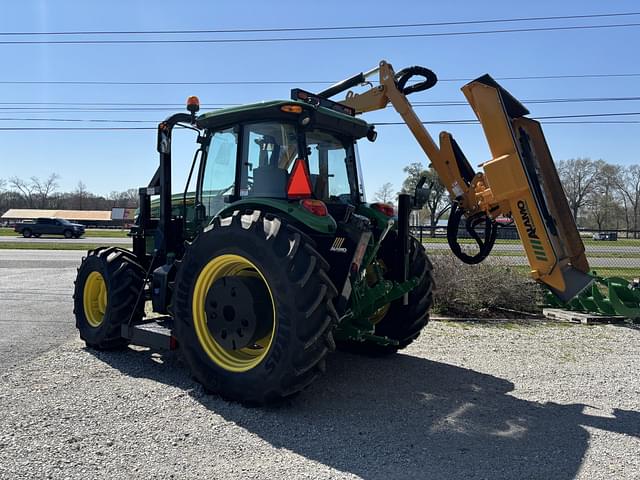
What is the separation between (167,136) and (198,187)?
96 cm

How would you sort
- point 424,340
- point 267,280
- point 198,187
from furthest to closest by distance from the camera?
point 424,340 < point 198,187 < point 267,280

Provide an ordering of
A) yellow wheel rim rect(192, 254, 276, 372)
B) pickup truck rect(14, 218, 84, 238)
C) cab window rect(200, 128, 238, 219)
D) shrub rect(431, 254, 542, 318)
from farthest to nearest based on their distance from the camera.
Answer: pickup truck rect(14, 218, 84, 238)
shrub rect(431, 254, 542, 318)
cab window rect(200, 128, 238, 219)
yellow wheel rim rect(192, 254, 276, 372)

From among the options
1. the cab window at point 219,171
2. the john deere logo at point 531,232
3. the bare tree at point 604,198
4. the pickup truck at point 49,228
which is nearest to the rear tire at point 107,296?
the cab window at point 219,171

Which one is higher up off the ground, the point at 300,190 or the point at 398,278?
the point at 300,190

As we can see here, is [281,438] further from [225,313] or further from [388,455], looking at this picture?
[225,313]

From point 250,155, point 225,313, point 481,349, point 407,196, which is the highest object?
point 250,155

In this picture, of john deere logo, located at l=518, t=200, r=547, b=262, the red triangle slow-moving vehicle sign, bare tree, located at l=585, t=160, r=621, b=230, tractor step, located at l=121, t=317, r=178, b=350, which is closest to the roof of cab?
the red triangle slow-moving vehicle sign

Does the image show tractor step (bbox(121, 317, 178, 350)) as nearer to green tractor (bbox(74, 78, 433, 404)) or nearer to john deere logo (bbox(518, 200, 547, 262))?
green tractor (bbox(74, 78, 433, 404))

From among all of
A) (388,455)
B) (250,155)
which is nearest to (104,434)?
(388,455)

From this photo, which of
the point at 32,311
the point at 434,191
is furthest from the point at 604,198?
the point at 32,311

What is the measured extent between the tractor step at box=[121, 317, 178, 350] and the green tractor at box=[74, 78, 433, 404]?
0.07 feet

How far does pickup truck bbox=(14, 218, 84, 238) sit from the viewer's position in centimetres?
3847

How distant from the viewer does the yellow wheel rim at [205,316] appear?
467 cm

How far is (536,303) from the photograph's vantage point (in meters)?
9.72
